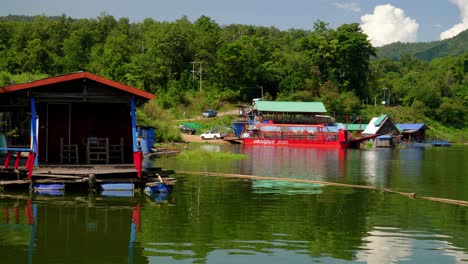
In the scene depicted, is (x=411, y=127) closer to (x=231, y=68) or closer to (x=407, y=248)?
(x=231, y=68)

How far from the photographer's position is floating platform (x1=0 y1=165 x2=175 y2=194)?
61.9 feet

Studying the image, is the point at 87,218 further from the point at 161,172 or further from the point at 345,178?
the point at 345,178

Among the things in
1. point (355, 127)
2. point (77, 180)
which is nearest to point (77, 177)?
point (77, 180)

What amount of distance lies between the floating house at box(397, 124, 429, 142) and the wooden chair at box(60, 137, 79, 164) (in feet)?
236

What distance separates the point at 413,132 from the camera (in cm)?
8738

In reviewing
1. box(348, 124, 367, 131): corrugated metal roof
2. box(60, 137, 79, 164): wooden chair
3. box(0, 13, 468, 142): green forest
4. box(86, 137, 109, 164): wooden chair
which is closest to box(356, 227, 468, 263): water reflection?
box(86, 137, 109, 164): wooden chair

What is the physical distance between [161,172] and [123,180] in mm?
2648

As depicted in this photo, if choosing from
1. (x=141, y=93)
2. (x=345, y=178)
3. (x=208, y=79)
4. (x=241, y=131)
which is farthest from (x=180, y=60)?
(x=141, y=93)

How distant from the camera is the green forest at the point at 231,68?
288ft

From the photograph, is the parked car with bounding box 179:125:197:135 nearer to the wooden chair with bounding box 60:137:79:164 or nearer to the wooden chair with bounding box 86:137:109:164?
the wooden chair with bounding box 86:137:109:164

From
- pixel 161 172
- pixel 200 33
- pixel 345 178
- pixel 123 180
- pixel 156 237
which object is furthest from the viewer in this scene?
pixel 200 33

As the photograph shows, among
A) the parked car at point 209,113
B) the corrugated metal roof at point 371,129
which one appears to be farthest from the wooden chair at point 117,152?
the corrugated metal roof at point 371,129

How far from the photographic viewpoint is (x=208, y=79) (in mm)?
93125

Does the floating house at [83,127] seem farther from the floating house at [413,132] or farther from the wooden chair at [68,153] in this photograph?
the floating house at [413,132]
